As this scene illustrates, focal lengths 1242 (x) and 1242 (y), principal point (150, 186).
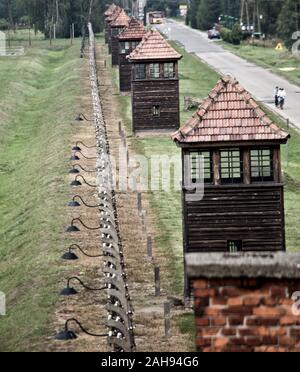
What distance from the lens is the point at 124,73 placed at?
5994 cm

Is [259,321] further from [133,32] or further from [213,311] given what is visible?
[133,32]

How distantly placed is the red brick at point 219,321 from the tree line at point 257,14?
7923cm

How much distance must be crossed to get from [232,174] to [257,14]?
86.4m

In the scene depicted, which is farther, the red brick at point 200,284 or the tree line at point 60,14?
the tree line at point 60,14

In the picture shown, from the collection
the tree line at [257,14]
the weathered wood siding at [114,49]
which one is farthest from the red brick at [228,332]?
the tree line at [257,14]

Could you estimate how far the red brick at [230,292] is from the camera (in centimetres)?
1036

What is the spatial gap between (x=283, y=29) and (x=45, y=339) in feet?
243

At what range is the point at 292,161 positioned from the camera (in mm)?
41375

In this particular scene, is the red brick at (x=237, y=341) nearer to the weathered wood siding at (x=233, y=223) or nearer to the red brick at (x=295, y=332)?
the red brick at (x=295, y=332)

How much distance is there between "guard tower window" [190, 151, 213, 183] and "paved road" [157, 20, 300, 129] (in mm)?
27476

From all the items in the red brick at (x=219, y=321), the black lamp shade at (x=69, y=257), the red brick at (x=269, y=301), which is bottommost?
the black lamp shade at (x=69, y=257)

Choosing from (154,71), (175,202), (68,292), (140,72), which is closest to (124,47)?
(154,71)

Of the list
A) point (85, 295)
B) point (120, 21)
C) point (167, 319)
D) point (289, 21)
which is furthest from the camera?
point (289, 21)
